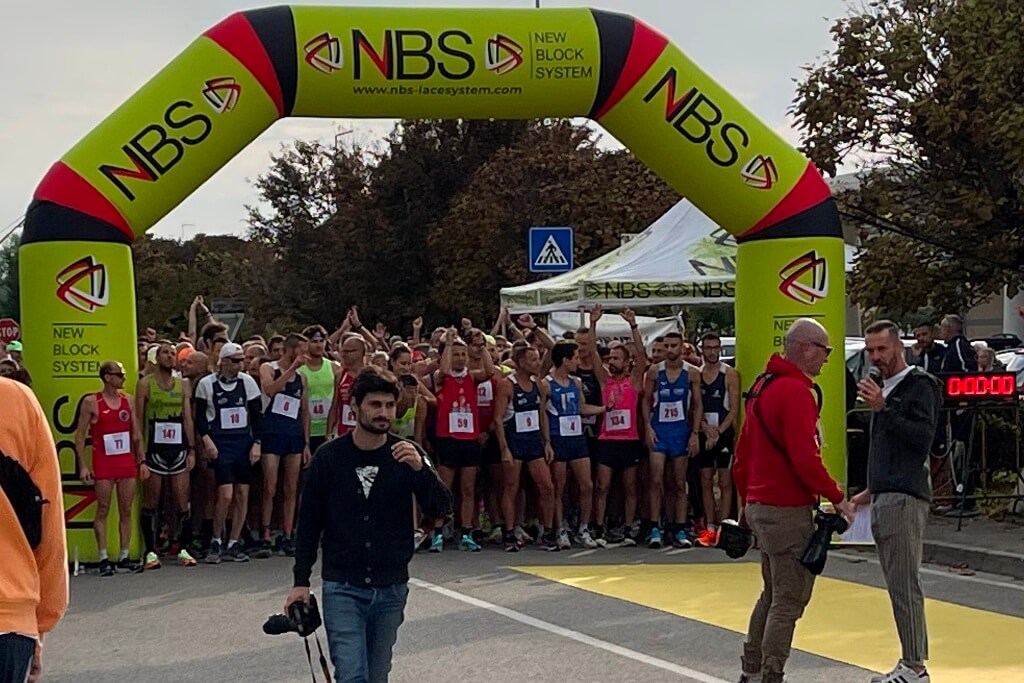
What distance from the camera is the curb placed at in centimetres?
1232

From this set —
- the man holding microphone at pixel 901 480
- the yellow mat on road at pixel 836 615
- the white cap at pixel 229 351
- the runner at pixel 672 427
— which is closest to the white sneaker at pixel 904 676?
the man holding microphone at pixel 901 480

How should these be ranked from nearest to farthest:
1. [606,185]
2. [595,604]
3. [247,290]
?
[595,604]
[606,185]
[247,290]

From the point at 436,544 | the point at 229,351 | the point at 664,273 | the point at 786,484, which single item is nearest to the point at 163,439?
the point at 229,351

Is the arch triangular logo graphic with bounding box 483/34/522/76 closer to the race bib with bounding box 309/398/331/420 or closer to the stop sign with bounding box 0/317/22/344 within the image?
the race bib with bounding box 309/398/331/420

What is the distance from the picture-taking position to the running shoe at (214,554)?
1344cm

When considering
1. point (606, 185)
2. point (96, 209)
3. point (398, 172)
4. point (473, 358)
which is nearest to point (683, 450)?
point (473, 358)

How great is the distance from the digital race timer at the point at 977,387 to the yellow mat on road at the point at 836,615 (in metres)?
2.98

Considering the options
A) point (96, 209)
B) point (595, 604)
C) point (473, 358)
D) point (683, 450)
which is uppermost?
point (96, 209)

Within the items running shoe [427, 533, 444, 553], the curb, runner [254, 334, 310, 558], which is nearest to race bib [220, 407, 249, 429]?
runner [254, 334, 310, 558]

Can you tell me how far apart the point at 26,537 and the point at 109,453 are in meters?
8.77

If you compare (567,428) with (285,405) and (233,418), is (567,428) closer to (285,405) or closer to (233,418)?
(285,405)

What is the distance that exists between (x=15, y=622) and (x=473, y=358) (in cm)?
1009

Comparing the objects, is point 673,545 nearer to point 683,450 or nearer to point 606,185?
point 683,450

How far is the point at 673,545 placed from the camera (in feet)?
46.6
